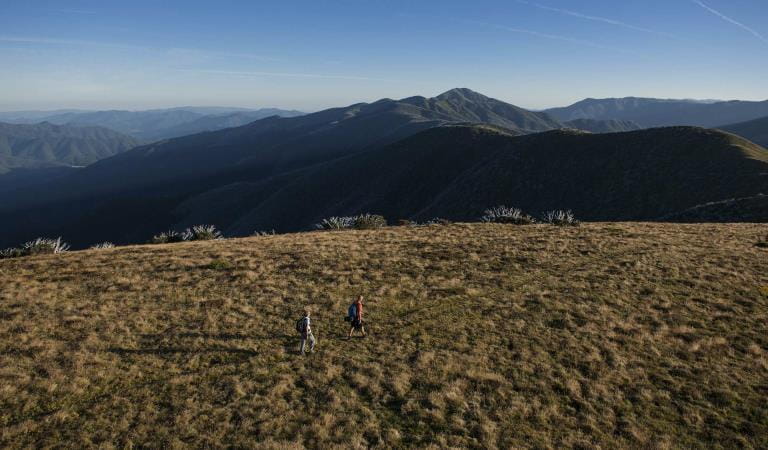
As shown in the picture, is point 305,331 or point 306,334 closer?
point 305,331

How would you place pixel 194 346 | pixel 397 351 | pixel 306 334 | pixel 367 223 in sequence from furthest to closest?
pixel 367 223
pixel 194 346
pixel 397 351
pixel 306 334

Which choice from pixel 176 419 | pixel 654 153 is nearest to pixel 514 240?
pixel 176 419

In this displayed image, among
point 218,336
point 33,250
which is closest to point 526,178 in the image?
point 33,250

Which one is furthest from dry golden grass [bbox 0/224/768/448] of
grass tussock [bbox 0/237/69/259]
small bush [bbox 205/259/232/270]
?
grass tussock [bbox 0/237/69/259]

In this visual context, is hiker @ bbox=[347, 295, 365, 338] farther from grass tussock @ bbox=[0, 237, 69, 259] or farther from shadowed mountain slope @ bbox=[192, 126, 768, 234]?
shadowed mountain slope @ bbox=[192, 126, 768, 234]

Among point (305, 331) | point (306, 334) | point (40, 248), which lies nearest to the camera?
point (305, 331)

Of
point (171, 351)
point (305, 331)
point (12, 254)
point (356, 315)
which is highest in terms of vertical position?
point (356, 315)

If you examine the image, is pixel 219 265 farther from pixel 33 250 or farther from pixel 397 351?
pixel 33 250

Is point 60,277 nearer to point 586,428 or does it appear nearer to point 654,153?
point 586,428

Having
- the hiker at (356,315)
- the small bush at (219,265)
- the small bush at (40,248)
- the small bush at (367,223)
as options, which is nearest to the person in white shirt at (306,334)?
the hiker at (356,315)
